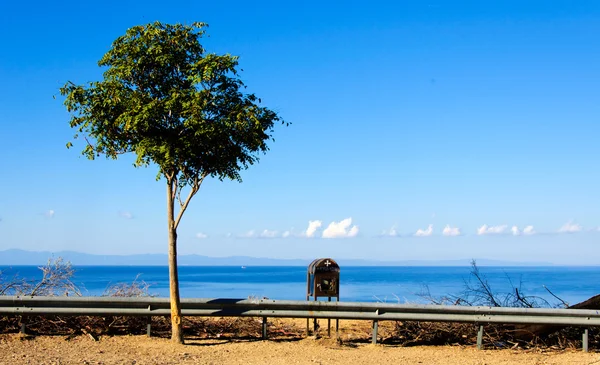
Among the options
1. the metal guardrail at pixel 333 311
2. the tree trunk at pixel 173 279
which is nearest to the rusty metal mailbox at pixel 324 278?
the metal guardrail at pixel 333 311

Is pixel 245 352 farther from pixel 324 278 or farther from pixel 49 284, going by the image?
pixel 49 284

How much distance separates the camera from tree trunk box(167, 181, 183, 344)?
34.3 ft

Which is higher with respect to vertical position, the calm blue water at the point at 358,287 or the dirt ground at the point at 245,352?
the dirt ground at the point at 245,352

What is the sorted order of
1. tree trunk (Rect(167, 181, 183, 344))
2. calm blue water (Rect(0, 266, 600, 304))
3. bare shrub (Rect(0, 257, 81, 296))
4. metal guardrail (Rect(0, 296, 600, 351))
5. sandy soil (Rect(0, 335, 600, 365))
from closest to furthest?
sandy soil (Rect(0, 335, 600, 365)) < tree trunk (Rect(167, 181, 183, 344)) < metal guardrail (Rect(0, 296, 600, 351)) < bare shrub (Rect(0, 257, 81, 296)) < calm blue water (Rect(0, 266, 600, 304))

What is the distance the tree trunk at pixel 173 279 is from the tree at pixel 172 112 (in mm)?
17

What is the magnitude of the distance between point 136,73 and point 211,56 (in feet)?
4.55

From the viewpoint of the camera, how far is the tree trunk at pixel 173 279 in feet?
Result: 34.3

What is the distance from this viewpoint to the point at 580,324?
421 inches

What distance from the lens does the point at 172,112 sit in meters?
10.6

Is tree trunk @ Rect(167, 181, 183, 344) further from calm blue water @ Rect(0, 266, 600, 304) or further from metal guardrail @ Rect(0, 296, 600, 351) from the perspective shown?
calm blue water @ Rect(0, 266, 600, 304)

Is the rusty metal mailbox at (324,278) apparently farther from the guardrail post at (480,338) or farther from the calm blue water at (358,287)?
the guardrail post at (480,338)

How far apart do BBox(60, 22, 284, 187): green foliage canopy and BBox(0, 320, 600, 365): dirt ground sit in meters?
2.92

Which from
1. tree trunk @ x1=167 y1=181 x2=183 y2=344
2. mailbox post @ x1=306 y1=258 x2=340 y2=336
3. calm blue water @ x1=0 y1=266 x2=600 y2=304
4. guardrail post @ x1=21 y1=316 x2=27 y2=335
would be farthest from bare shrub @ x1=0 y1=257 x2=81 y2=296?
mailbox post @ x1=306 y1=258 x2=340 y2=336

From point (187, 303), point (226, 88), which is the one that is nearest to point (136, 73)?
point (226, 88)
